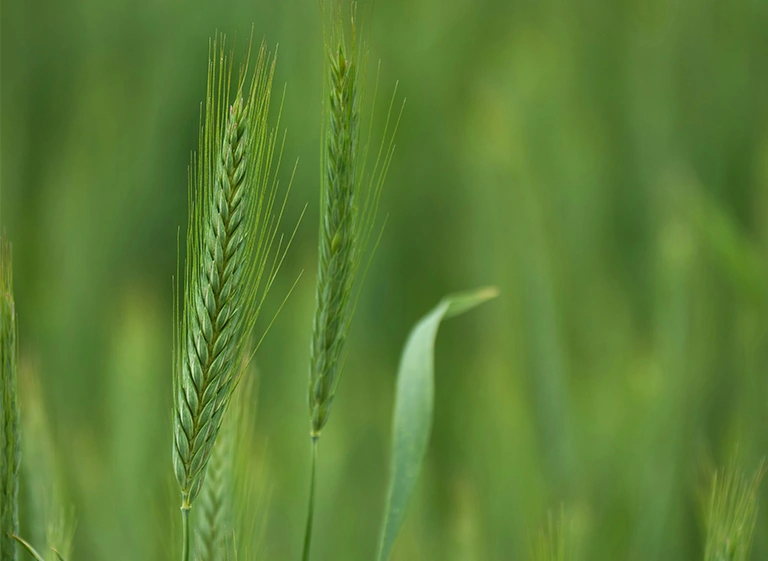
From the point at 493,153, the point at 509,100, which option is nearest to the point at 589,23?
the point at 509,100

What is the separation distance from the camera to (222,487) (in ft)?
1.41

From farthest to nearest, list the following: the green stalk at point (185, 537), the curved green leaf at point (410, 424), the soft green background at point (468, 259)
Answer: the soft green background at point (468, 259) < the curved green leaf at point (410, 424) < the green stalk at point (185, 537)

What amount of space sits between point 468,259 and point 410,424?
0.74m

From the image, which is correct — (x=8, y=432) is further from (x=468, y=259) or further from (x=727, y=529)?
(x=468, y=259)

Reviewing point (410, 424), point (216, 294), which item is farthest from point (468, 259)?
point (216, 294)

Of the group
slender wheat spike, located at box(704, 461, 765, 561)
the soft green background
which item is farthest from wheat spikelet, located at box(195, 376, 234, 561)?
slender wheat spike, located at box(704, 461, 765, 561)

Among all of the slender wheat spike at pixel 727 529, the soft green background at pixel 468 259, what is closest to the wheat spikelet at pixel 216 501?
the soft green background at pixel 468 259

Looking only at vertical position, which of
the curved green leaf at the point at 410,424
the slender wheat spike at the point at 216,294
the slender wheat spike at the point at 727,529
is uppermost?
Result: the slender wheat spike at the point at 216,294

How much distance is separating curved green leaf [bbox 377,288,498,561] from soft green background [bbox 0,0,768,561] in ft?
0.45

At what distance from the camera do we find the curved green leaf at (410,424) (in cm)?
39

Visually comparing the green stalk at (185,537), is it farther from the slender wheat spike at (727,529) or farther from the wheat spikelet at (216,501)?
the slender wheat spike at (727,529)

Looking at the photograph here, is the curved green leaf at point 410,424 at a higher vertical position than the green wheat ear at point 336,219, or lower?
lower

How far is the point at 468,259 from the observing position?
115 centimetres

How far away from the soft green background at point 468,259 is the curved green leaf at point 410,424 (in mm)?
136
